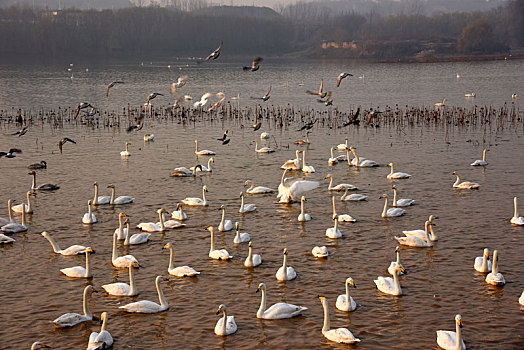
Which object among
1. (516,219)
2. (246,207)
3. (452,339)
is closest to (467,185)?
(516,219)

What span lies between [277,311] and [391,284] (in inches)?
135

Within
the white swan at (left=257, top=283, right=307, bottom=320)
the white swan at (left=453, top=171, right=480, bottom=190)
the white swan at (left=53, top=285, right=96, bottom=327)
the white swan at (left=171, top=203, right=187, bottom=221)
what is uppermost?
the white swan at (left=453, top=171, right=480, bottom=190)

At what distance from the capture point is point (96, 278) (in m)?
18.3

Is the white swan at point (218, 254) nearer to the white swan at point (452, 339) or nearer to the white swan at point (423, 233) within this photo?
the white swan at point (423, 233)

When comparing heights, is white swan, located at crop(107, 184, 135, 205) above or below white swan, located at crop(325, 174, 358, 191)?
below

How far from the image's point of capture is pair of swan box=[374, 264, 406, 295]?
16641mm

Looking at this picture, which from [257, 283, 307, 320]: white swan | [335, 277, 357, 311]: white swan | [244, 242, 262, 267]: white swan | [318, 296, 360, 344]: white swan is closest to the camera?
[318, 296, 360, 344]: white swan

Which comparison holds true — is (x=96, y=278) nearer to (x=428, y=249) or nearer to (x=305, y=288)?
(x=305, y=288)

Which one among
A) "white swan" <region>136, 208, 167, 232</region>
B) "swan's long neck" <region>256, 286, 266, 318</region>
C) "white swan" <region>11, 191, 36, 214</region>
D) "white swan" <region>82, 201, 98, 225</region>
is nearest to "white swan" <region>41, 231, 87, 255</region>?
"white swan" <region>136, 208, 167, 232</region>

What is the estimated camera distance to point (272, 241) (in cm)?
2127

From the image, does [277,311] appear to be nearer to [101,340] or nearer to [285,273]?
[285,273]

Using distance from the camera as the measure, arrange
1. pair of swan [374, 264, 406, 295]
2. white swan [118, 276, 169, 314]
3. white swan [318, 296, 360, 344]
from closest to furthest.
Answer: white swan [318, 296, 360, 344] < white swan [118, 276, 169, 314] < pair of swan [374, 264, 406, 295]

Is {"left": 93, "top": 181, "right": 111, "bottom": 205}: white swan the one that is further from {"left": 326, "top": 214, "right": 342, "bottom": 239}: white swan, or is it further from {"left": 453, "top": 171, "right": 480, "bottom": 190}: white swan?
{"left": 453, "top": 171, "right": 480, "bottom": 190}: white swan

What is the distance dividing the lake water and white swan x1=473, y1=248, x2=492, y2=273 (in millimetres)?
322
